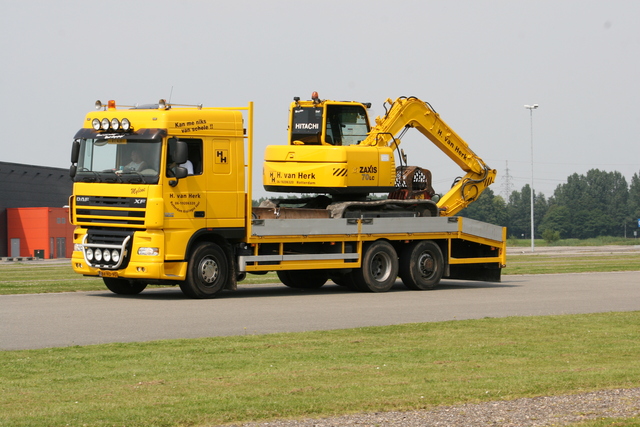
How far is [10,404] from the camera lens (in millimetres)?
7863

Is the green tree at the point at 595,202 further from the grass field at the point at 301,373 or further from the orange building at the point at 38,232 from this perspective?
the grass field at the point at 301,373

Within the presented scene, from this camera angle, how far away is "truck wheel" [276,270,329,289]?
22.6 meters

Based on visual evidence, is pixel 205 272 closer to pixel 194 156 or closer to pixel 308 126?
pixel 194 156

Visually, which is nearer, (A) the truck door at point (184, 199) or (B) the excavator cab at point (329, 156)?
(A) the truck door at point (184, 199)

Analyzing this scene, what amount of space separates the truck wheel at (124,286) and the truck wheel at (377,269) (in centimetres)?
470

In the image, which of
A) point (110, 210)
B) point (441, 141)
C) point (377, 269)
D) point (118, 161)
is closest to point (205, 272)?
point (110, 210)

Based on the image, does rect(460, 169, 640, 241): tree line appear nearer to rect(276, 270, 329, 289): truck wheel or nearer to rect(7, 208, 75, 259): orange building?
rect(7, 208, 75, 259): orange building

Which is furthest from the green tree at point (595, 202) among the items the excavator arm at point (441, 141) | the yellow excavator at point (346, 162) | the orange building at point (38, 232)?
the yellow excavator at point (346, 162)

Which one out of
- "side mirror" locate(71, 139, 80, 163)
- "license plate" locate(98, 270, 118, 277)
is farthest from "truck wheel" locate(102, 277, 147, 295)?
"side mirror" locate(71, 139, 80, 163)

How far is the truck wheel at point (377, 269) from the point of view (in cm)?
2094

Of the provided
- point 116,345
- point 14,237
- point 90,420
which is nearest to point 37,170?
point 14,237

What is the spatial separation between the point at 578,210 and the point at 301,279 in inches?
5287

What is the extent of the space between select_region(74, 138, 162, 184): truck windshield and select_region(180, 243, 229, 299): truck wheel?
69.1 inches

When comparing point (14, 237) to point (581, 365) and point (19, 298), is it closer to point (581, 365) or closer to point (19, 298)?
point (19, 298)
